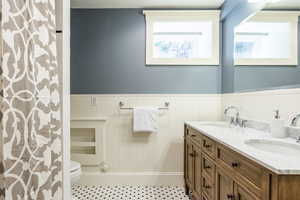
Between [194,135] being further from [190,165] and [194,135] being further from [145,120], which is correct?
[145,120]

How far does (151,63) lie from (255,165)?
82.6 inches

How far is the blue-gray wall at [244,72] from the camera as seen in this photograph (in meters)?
1.75

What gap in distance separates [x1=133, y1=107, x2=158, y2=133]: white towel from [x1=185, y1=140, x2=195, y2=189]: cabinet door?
45 centimetres

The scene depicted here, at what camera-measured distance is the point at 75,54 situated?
2.99 metres

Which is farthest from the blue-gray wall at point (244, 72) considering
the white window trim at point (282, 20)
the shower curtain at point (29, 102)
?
the shower curtain at point (29, 102)

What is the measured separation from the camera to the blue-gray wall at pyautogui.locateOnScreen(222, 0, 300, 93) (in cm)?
175

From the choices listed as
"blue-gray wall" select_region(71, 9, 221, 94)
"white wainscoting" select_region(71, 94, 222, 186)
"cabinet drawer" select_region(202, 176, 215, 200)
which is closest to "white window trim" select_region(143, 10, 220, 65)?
"blue-gray wall" select_region(71, 9, 221, 94)

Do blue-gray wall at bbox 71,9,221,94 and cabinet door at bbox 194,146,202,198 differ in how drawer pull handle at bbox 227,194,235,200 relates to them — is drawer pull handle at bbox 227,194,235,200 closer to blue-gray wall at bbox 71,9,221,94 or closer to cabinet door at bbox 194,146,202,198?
cabinet door at bbox 194,146,202,198

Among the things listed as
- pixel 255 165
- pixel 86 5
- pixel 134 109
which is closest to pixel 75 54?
pixel 86 5

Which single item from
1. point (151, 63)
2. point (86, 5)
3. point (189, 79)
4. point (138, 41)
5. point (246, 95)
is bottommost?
point (246, 95)

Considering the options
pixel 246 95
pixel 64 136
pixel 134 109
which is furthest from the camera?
pixel 134 109

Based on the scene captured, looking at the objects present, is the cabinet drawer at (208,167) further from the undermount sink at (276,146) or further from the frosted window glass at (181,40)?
the frosted window glass at (181,40)

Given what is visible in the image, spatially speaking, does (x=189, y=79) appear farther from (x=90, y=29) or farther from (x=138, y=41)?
(x=90, y=29)

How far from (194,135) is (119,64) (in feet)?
4.19
